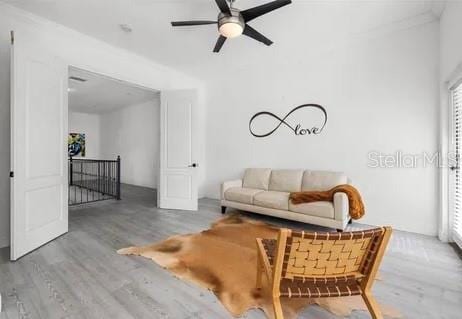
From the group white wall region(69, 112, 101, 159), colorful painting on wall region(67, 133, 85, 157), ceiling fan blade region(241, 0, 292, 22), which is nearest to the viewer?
ceiling fan blade region(241, 0, 292, 22)

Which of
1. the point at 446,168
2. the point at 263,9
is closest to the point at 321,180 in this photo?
the point at 446,168

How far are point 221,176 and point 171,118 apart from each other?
71.3 inches

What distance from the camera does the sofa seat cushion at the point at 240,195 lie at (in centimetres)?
400

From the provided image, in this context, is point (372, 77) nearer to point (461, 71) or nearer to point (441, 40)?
point (441, 40)

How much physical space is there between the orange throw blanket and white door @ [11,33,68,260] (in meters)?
3.35

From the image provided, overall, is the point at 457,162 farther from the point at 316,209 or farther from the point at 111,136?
the point at 111,136

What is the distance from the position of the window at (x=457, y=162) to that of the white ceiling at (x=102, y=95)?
5.03m

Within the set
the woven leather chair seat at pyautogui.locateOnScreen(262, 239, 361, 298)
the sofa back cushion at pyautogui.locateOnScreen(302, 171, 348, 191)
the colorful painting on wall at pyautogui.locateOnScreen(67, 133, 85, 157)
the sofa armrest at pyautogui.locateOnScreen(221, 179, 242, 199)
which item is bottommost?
the woven leather chair seat at pyautogui.locateOnScreen(262, 239, 361, 298)

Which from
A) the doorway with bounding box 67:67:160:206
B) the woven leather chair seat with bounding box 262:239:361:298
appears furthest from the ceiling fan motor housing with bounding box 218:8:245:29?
the doorway with bounding box 67:67:160:206

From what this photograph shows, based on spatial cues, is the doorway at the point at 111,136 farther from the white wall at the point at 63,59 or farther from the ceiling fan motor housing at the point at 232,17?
the ceiling fan motor housing at the point at 232,17

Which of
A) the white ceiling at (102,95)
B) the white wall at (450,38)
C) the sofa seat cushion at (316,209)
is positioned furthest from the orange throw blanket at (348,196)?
the white ceiling at (102,95)

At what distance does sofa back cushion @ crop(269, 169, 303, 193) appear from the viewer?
4078 mm

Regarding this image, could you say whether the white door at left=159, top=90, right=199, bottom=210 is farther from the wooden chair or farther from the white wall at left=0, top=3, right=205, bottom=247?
the wooden chair

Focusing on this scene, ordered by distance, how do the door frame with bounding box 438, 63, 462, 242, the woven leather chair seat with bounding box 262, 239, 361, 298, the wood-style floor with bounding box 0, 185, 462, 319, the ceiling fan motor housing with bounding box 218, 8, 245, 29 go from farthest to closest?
the door frame with bounding box 438, 63, 462, 242, the ceiling fan motor housing with bounding box 218, 8, 245, 29, the wood-style floor with bounding box 0, 185, 462, 319, the woven leather chair seat with bounding box 262, 239, 361, 298
